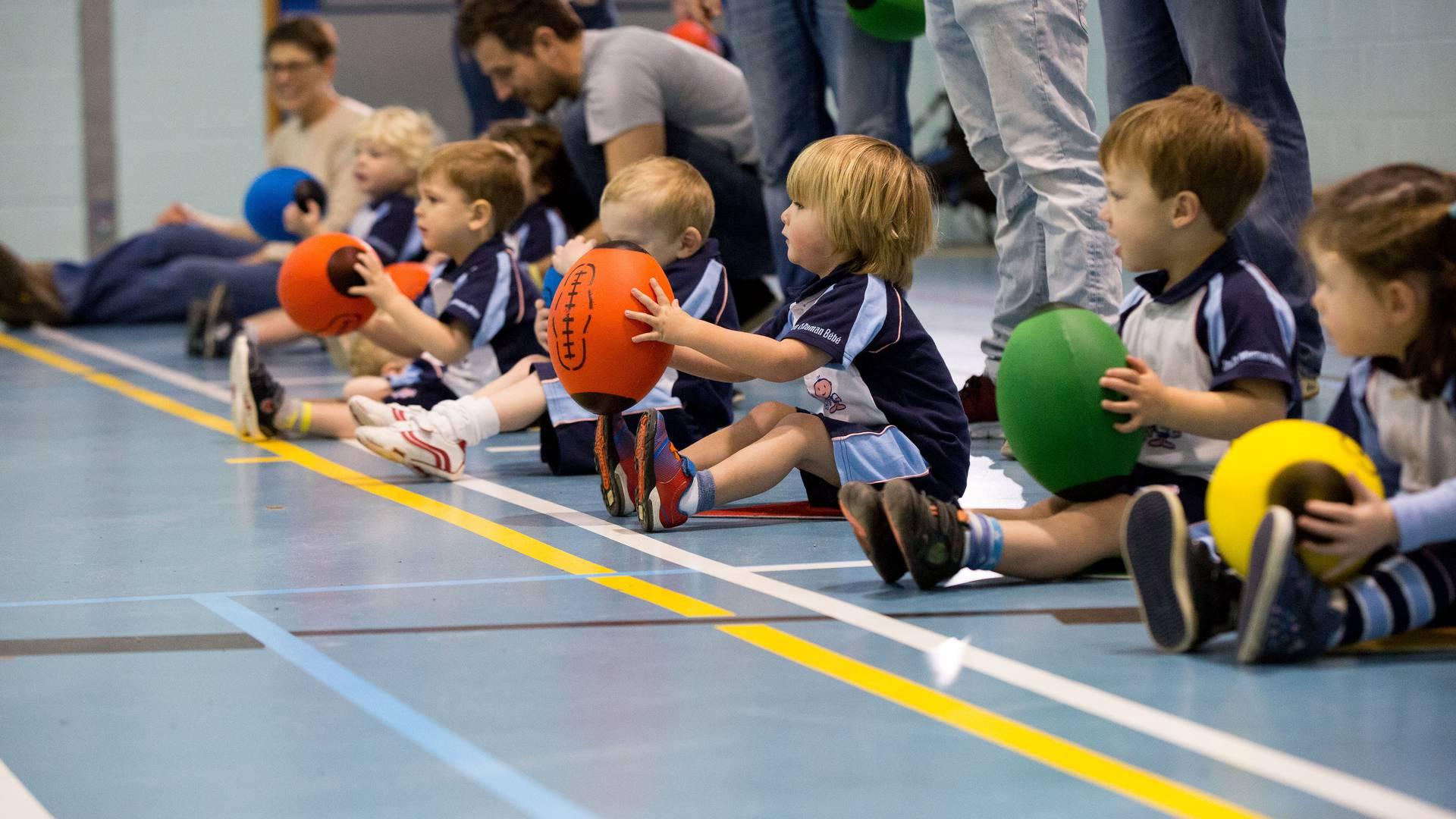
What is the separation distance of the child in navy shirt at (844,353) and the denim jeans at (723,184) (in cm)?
257

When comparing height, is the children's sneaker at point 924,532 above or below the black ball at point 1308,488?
below

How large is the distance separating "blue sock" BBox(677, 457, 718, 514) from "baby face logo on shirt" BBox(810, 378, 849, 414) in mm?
284

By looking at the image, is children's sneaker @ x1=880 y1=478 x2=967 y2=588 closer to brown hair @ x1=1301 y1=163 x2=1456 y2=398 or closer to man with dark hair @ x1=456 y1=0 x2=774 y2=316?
brown hair @ x1=1301 y1=163 x2=1456 y2=398

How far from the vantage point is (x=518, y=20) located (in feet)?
19.1

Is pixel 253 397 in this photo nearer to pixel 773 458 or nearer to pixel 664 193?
pixel 664 193

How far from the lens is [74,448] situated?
5.05m

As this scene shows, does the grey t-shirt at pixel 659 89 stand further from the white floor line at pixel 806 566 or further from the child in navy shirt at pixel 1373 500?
the child in navy shirt at pixel 1373 500

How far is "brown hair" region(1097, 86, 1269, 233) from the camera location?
291 cm

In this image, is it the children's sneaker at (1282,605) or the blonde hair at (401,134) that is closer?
the children's sneaker at (1282,605)

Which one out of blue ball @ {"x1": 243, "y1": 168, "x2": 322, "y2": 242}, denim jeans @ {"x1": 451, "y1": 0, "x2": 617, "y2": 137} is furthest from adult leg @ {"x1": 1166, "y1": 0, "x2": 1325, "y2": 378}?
denim jeans @ {"x1": 451, "y1": 0, "x2": 617, "y2": 137}

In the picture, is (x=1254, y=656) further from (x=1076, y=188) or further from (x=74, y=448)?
(x=74, y=448)

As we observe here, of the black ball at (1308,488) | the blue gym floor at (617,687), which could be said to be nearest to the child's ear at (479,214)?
the blue gym floor at (617,687)

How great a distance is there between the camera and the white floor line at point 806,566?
125 inches

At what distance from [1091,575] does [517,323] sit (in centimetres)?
226
